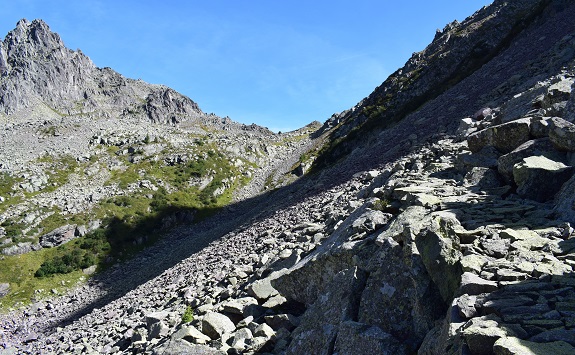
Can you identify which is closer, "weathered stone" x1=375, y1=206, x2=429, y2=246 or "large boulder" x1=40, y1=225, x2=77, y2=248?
"weathered stone" x1=375, y1=206, x2=429, y2=246

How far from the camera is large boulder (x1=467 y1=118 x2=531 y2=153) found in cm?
1508

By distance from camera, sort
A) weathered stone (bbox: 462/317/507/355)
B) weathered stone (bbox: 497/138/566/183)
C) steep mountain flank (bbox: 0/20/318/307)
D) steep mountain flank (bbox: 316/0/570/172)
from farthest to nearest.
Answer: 1. steep mountain flank (bbox: 316/0/570/172)
2. steep mountain flank (bbox: 0/20/318/307)
3. weathered stone (bbox: 497/138/566/183)
4. weathered stone (bbox: 462/317/507/355)

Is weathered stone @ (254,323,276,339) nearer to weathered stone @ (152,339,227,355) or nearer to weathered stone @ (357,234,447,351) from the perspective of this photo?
weathered stone @ (152,339,227,355)

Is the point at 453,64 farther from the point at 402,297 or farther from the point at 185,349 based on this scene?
the point at 185,349

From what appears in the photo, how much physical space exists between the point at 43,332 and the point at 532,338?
138ft

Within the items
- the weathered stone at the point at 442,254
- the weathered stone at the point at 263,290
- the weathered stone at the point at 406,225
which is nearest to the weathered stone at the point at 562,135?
the weathered stone at the point at 406,225

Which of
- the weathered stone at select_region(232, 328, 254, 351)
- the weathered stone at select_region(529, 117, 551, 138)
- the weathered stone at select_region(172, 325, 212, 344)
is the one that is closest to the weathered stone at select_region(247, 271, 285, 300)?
the weathered stone at select_region(232, 328, 254, 351)

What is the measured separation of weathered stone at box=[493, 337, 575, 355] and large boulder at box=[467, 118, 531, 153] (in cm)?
1204

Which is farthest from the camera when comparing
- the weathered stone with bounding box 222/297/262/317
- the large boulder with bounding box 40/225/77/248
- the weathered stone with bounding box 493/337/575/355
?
the large boulder with bounding box 40/225/77/248

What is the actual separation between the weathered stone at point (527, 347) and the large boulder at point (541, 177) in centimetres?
773

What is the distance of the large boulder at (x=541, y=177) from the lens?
11.6 m

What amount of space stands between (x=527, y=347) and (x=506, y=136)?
12.8 m

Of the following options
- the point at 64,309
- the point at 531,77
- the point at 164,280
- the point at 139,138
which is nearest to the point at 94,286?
the point at 64,309

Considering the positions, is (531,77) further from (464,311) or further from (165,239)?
(165,239)
